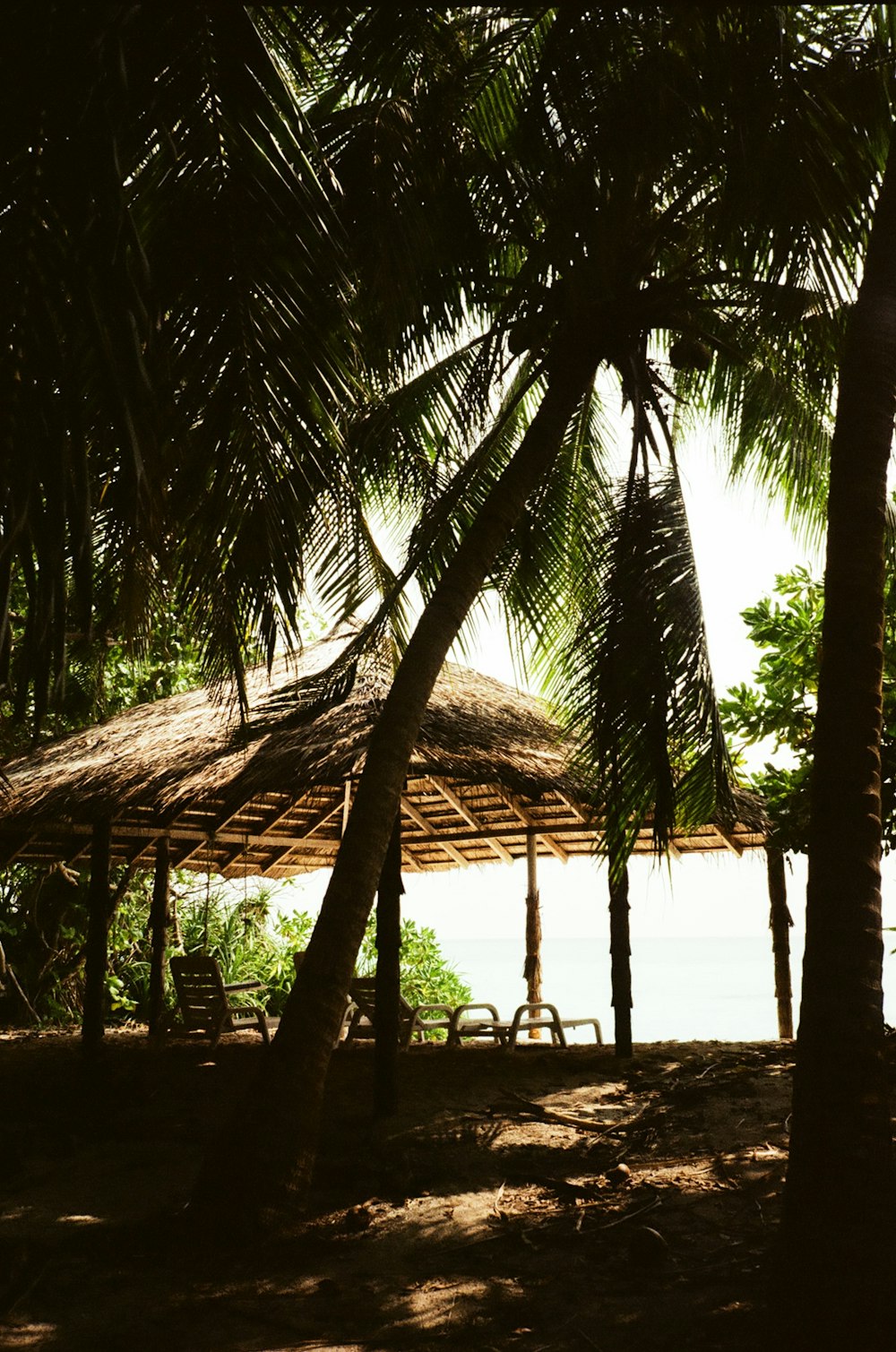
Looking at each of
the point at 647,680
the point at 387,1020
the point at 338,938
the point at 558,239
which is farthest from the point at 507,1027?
the point at 558,239

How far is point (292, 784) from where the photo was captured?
6680 millimetres

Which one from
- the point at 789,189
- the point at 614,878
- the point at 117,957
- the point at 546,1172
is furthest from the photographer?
the point at 117,957

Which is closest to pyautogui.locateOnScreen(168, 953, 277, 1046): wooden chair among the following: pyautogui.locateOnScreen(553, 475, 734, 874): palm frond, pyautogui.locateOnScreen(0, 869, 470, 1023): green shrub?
pyautogui.locateOnScreen(0, 869, 470, 1023): green shrub

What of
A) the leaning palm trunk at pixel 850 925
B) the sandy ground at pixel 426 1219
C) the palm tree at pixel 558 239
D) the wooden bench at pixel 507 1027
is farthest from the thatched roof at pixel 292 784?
the leaning palm trunk at pixel 850 925

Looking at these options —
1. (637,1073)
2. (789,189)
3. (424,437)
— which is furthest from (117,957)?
(789,189)

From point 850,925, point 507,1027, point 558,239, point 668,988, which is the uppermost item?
point 558,239

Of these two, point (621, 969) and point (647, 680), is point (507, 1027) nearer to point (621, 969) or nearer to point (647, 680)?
point (621, 969)

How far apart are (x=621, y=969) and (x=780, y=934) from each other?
7.91 feet

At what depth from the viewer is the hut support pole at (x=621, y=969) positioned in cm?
785

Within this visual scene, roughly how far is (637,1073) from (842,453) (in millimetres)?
5262

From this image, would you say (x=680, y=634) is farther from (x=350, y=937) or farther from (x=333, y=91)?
(x=333, y=91)

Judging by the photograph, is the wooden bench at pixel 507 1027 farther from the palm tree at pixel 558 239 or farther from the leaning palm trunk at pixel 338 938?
the leaning palm trunk at pixel 338 938

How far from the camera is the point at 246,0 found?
2479mm

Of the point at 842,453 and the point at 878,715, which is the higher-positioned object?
the point at 842,453
